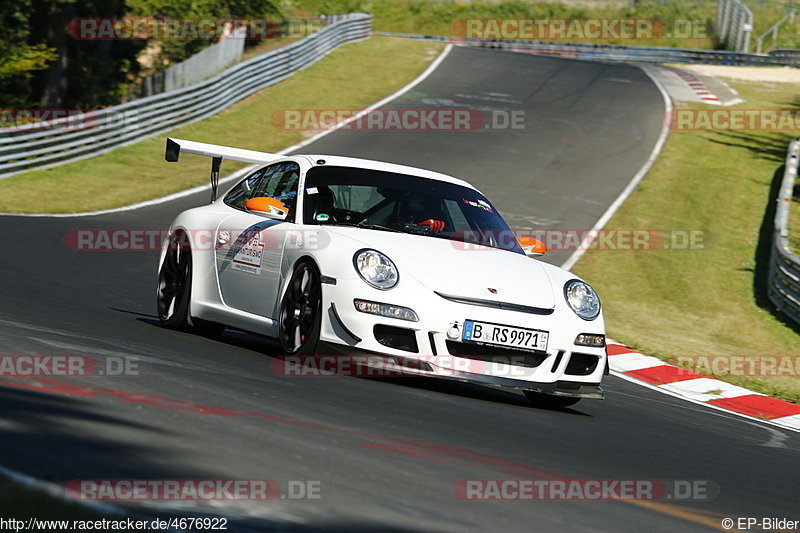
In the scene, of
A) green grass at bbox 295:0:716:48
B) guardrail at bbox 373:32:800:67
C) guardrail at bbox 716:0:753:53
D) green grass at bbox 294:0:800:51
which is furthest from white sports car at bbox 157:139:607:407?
green grass at bbox 295:0:716:48

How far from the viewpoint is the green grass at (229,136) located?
20.2 metres

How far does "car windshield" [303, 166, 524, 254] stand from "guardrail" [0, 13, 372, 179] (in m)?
14.5

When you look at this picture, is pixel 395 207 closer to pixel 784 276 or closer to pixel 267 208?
pixel 267 208

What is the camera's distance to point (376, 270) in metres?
7.34

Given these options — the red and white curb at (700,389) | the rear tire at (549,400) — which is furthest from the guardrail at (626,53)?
the rear tire at (549,400)

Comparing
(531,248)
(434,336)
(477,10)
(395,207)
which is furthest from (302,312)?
(477,10)

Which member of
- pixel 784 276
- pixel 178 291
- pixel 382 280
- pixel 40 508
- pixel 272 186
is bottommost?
pixel 784 276

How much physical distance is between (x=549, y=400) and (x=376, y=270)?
1.79 meters

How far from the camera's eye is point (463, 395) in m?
7.88

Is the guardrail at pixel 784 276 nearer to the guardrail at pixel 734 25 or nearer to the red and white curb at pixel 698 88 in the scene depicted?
the red and white curb at pixel 698 88

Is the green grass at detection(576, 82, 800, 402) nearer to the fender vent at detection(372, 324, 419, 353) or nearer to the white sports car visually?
the white sports car

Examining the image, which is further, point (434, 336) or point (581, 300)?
point (581, 300)

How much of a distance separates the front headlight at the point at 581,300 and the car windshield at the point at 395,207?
821 millimetres

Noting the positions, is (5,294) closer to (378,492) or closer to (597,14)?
(378,492)
